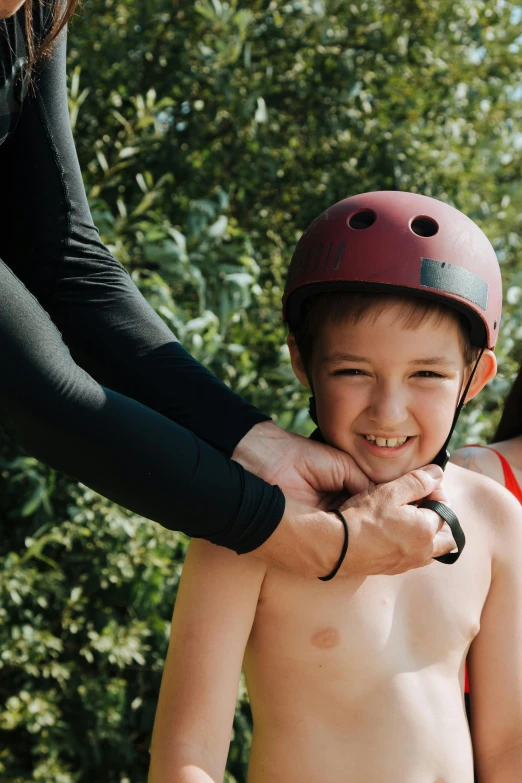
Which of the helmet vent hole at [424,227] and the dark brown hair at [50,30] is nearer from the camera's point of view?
the dark brown hair at [50,30]

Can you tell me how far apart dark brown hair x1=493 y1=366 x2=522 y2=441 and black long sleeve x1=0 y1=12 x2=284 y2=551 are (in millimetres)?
1627

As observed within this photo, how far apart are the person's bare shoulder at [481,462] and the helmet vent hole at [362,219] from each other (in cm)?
103

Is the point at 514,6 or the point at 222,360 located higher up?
the point at 514,6

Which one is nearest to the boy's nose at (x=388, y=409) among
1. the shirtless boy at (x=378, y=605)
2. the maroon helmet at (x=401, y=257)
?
the shirtless boy at (x=378, y=605)

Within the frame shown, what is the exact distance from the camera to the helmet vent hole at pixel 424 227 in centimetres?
240

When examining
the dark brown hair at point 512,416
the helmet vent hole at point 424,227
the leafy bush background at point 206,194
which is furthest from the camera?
the leafy bush background at point 206,194

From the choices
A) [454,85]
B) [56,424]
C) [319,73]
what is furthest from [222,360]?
[56,424]

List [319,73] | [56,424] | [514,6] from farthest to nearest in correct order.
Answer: [514,6], [319,73], [56,424]

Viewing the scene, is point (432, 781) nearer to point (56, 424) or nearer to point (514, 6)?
point (56, 424)

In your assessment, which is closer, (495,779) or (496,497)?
(495,779)

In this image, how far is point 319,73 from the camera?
461cm

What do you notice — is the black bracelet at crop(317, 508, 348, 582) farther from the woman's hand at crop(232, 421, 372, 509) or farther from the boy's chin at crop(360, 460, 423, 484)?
the boy's chin at crop(360, 460, 423, 484)

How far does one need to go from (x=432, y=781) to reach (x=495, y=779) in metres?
0.20

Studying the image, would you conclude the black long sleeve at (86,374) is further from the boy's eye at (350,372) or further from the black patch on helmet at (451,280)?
the black patch on helmet at (451,280)
